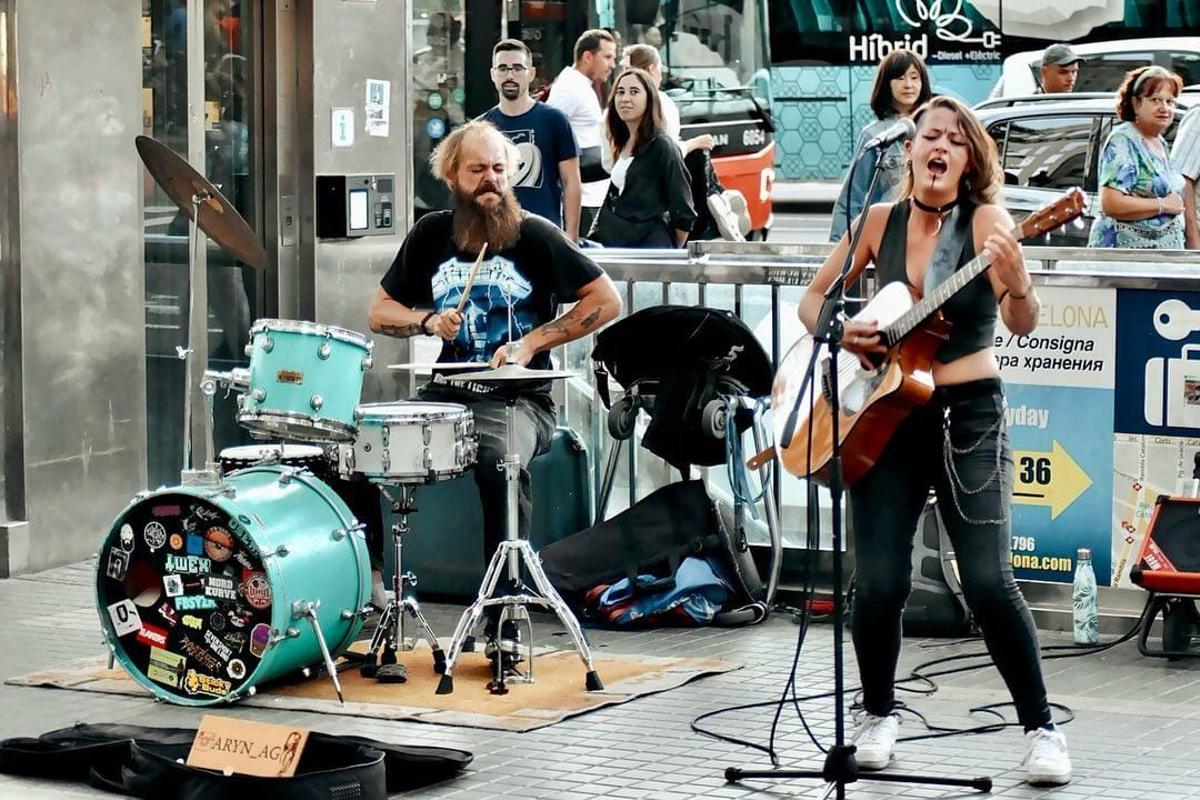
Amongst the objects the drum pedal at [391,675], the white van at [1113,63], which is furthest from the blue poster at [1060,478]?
the white van at [1113,63]

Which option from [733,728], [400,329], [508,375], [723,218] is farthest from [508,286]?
[723,218]

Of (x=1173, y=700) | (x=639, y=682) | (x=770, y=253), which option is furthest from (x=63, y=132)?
(x=1173, y=700)

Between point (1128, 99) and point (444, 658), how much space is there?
16.4 ft

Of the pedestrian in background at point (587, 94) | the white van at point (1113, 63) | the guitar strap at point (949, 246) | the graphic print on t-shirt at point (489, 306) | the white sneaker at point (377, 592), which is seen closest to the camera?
the guitar strap at point (949, 246)

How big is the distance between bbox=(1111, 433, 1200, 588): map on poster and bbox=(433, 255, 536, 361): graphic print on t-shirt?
7.51 feet

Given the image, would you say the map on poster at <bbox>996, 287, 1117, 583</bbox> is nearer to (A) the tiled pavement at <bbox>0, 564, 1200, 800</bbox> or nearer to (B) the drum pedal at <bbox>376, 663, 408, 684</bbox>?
(A) the tiled pavement at <bbox>0, 564, 1200, 800</bbox>

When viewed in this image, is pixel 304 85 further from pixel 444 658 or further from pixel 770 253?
pixel 444 658

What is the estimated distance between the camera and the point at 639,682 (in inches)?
310

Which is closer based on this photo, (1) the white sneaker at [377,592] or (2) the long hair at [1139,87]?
(1) the white sneaker at [377,592]

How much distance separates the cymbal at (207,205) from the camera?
832 cm

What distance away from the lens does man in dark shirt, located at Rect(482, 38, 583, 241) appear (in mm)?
12148

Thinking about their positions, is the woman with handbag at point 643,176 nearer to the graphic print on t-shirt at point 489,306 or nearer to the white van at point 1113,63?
the graphic print on t-shirt at point 489,306

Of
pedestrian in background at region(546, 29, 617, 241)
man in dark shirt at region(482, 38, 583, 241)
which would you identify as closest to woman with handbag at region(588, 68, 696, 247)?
man in dark shirt at region(482, 38, 583, 241)

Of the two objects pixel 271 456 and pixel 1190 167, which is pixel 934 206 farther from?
pixel 1190 167
